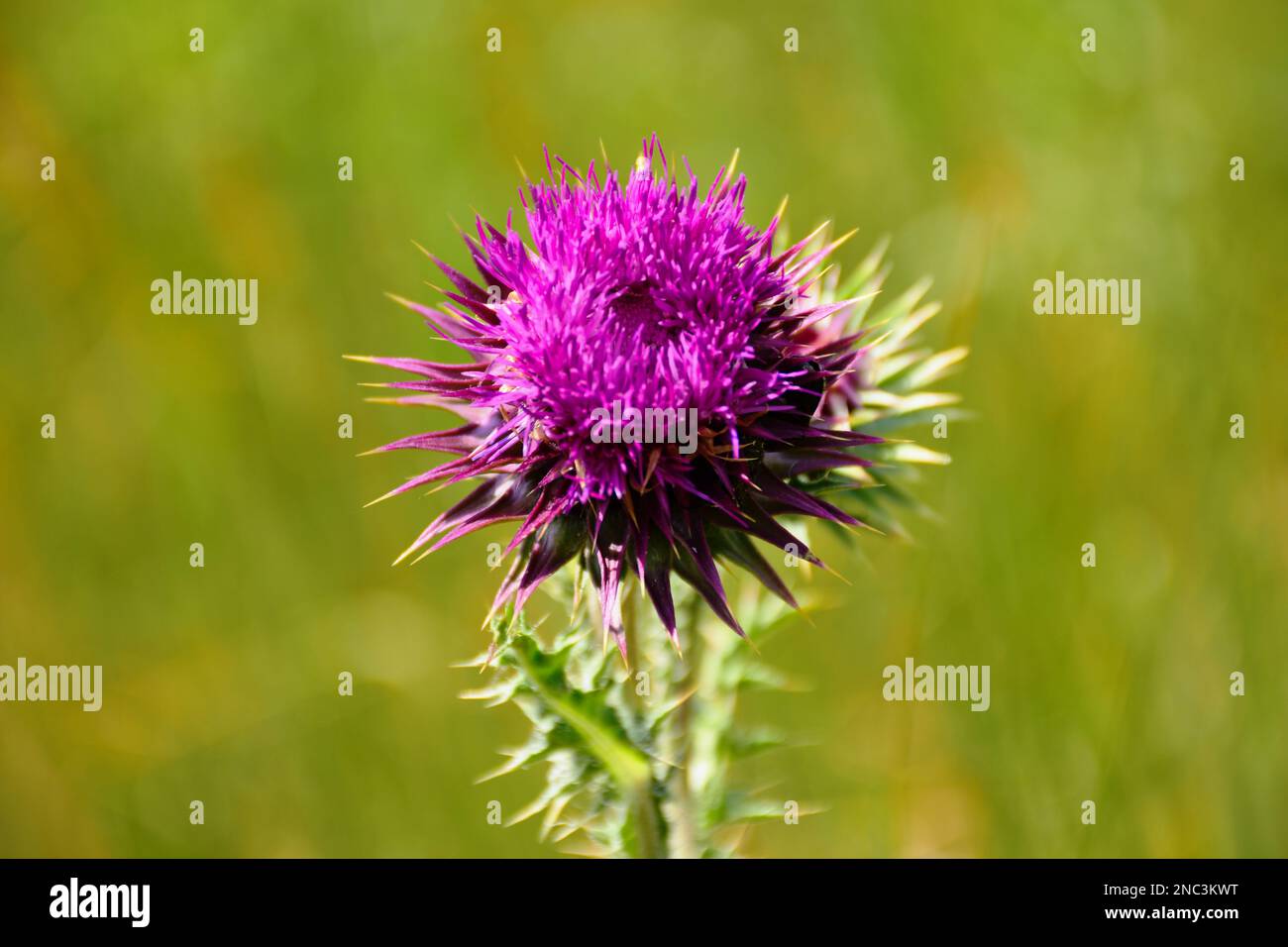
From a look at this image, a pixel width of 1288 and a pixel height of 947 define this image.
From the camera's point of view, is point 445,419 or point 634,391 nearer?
point 634,391

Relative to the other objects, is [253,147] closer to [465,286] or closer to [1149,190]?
[465,286]

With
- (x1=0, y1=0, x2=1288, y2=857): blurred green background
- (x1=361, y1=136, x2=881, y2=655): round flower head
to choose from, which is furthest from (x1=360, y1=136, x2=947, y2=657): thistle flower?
(x1=0, y1=0, x2=1288, y2=857): blurred green background

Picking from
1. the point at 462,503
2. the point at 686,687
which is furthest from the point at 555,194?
the point at 686,687

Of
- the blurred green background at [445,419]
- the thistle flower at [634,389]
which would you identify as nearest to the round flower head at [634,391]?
the thistle flower at [634,389]

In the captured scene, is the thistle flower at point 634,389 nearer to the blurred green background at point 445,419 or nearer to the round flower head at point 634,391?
the round flower head at point 634,391

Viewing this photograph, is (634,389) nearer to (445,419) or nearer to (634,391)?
(634,391)

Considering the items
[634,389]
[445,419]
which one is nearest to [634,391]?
[634,389]

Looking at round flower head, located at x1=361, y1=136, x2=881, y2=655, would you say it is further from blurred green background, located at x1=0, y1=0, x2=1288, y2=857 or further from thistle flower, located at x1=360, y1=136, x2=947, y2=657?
blurred green background, located at x1=0, y1=0, x2=1288, y2=857
